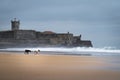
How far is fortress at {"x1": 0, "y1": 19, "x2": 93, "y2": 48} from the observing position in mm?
89625

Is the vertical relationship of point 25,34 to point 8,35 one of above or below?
above

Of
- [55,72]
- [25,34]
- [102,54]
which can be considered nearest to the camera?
[55,72]

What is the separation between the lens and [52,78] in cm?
1008

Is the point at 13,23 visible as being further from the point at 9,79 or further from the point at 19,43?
the point at 9,79

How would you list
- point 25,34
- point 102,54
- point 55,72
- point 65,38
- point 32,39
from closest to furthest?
1. point 55,72
2. point 102,54
3. point 32,39
4. point 25,34
5. point 65,38

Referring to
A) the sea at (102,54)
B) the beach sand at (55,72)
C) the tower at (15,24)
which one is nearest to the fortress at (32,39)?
the tower at (15,24)

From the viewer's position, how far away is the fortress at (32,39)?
89.6 metres

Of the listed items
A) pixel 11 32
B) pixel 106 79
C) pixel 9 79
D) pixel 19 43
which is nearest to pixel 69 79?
pixel 106 79

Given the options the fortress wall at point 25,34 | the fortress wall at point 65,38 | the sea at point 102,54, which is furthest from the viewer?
the fortress wall at point 65,38

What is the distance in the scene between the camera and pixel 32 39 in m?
94.0

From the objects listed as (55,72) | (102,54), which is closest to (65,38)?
(102,54)

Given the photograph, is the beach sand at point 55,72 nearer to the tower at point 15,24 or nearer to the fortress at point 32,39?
the fortress at point 32,39

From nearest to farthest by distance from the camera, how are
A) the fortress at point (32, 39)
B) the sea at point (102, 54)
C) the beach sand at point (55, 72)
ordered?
the beach sand at point (55, 72) → the sea at point (102, 54) → the fortress at point (32, 39)

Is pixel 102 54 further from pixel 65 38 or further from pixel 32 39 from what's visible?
pixel 65 38
